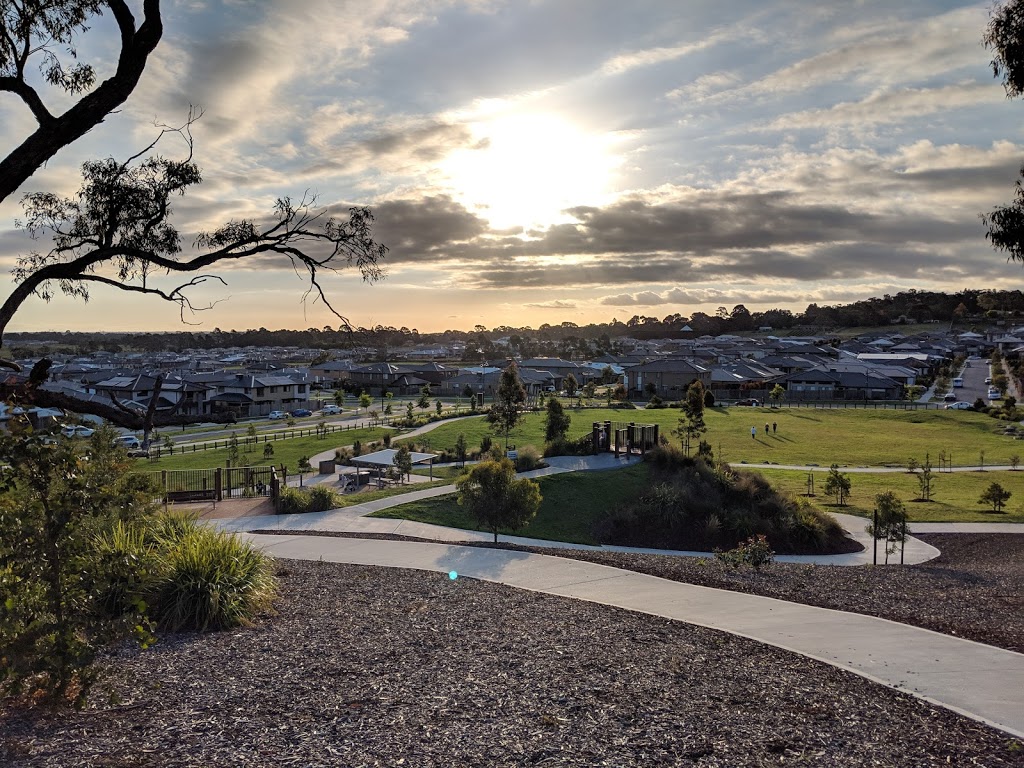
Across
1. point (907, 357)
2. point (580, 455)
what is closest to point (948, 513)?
point (580, 455)

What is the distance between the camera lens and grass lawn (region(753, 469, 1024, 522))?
26.8 metres

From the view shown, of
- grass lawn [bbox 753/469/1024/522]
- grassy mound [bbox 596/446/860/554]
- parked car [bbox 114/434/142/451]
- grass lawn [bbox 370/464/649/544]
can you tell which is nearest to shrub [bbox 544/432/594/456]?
grass lawn [bbox 370/464/649/544]

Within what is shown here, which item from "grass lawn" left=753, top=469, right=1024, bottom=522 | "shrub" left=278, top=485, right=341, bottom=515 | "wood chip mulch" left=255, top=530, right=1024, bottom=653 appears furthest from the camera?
"grass lawn" left=753, top=469, right=1024, bottom=522

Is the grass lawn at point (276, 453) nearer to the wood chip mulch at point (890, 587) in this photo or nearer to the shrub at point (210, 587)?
the wood chip mulch at point (890, 587)

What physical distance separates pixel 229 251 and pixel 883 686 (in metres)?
9.50

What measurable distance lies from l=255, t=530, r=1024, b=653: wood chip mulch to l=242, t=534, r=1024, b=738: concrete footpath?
19.5 inches

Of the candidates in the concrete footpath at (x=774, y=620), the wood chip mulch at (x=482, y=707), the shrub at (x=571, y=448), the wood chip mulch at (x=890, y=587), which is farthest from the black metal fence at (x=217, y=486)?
the shrub at (x=571, y=448)

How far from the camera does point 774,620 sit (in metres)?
9.95

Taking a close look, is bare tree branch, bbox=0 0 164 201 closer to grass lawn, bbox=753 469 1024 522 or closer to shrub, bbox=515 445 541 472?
shrub, bbox=515 445 541 472

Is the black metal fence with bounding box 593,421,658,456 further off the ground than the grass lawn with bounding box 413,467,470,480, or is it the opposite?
the black metal fence with bounding box 593,421,658,456

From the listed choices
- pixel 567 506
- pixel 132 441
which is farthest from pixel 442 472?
pixel 132 441

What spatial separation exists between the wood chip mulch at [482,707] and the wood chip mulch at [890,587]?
3102 millimetres

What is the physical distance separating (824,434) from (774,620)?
4648 cm

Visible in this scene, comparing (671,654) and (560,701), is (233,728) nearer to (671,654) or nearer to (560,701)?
(560,701)
